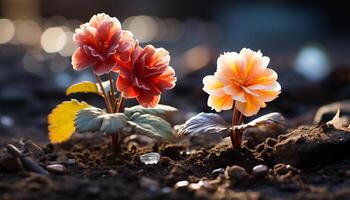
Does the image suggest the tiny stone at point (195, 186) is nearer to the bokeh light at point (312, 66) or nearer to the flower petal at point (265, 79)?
the flower petal at point (265, 79)

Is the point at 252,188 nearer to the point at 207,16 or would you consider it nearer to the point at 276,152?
the point at 276,152

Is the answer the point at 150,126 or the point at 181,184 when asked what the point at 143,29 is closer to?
the point at 150,126

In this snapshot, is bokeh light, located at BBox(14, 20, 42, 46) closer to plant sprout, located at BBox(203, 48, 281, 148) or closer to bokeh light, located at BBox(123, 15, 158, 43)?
bokeh light, located at BBox(123, 15, 158, 43)

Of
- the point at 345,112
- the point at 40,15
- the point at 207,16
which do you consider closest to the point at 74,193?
the point at 345,112

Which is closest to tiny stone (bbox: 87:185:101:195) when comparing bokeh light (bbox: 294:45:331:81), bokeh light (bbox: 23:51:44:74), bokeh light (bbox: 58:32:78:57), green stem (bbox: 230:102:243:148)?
green stem (bbox: 230:102:243:148)

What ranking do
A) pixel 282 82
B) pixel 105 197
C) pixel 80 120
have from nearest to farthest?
pixel 105 197 < pixel 80 120 < pixel 282 82
